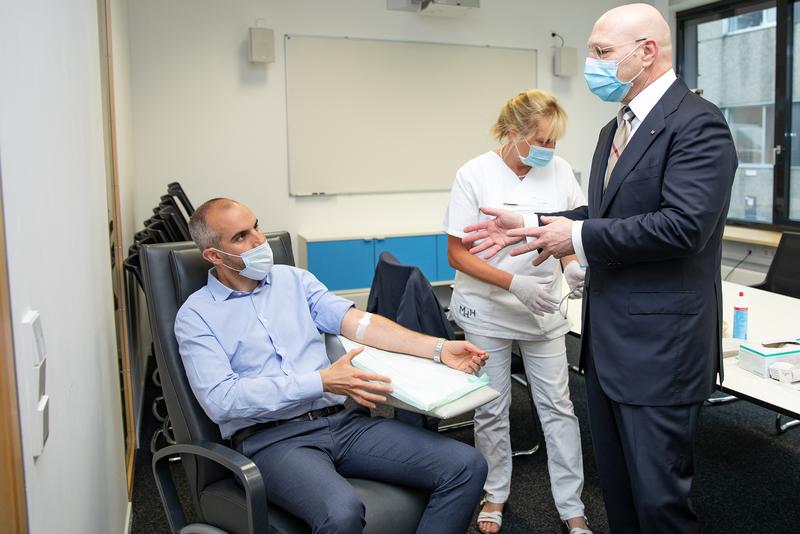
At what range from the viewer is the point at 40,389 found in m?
1.01

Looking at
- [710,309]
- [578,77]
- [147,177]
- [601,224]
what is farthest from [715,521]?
[578,77]

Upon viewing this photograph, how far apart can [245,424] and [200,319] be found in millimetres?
308

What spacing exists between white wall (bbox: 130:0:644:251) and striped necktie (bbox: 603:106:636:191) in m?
3.41

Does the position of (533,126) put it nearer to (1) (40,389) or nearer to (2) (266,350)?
(2) (266,350)

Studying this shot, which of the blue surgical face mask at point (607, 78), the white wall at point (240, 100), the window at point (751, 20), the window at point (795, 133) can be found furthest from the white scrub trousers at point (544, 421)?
the window at point (751, 20)

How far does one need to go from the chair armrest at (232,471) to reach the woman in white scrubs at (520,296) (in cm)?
105

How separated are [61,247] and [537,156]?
153cm

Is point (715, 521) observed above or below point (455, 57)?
below

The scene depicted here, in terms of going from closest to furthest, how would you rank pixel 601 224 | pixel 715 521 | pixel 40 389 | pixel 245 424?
pixel 40 389, pixel 601 224, pixel 245 424, pixel 715 521

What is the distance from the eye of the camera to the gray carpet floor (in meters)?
2.42

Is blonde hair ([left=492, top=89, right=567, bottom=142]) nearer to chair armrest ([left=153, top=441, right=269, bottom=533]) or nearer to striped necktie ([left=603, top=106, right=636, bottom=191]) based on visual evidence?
striped necktie ([left=603, top=106, right=636, bottom=191])

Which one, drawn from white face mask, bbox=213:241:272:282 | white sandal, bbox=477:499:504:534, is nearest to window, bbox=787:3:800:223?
white sandal, bbox=477:499:504:534

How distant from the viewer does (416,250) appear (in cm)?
501

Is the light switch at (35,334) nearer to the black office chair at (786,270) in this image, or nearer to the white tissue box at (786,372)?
the white tissue box at (786,372)
